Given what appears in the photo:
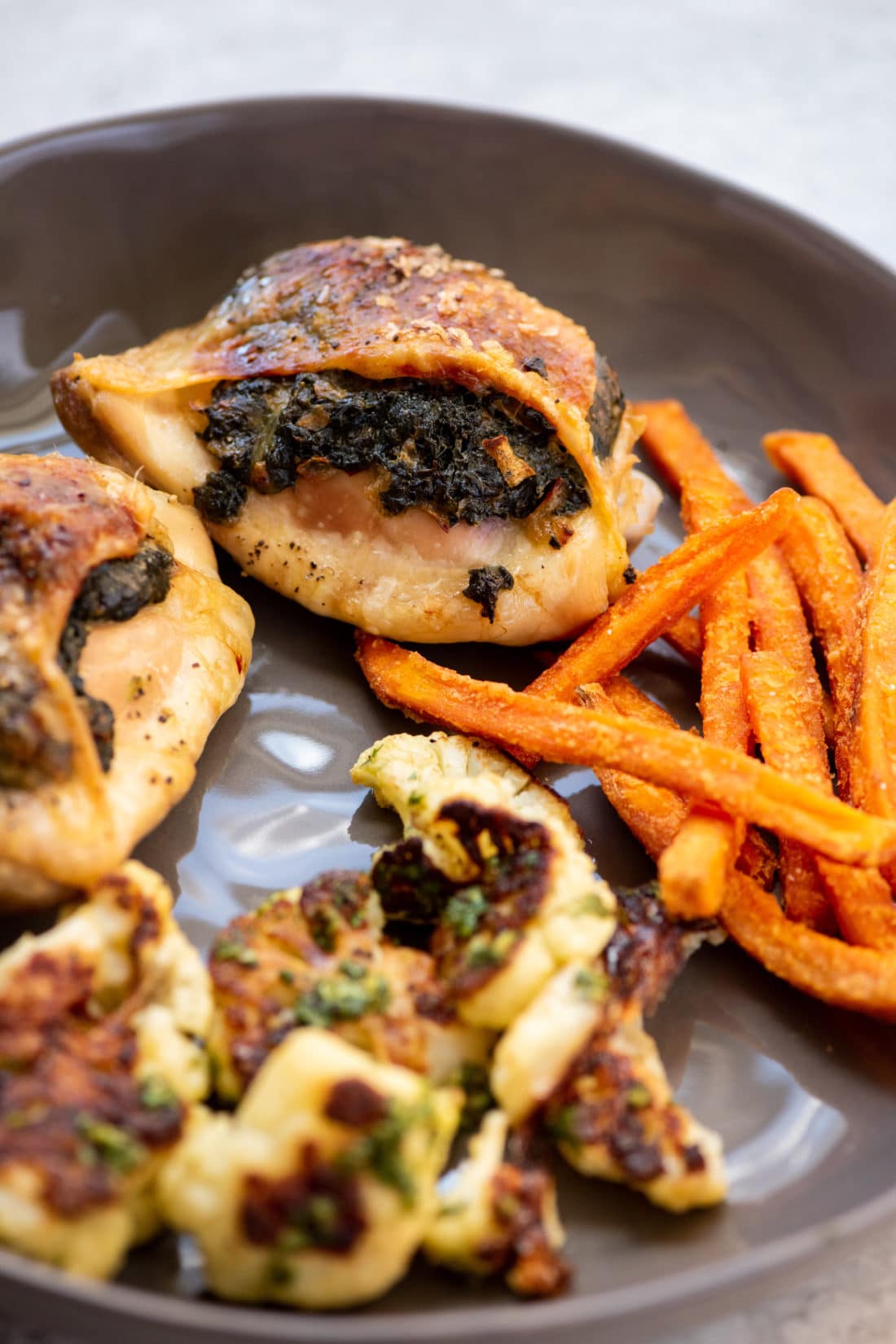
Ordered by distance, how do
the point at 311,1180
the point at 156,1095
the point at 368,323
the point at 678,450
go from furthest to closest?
1. the point at 678,450
2. the point at 368,323
3. the point at 156,1095
4. the point at 311,1180

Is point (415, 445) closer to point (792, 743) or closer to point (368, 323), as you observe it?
point (368, 323)

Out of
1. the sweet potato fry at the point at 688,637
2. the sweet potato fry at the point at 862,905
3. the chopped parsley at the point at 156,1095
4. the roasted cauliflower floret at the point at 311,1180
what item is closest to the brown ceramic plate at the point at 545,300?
the sweet potato fry at the point at 688,637

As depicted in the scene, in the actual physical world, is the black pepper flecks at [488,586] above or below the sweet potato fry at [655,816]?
above

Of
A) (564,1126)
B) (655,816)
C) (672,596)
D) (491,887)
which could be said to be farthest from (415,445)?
(564,1126)

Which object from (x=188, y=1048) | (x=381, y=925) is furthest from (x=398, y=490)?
(x=188, y=1048)

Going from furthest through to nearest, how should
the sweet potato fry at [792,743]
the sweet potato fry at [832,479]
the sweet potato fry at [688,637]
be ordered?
the sweet potato fry at [832,479] < the sweet potato fry at [688,637] < the sweet potato fry at [792,743]

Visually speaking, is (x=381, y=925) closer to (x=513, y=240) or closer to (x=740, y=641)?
(x=740, y=641)

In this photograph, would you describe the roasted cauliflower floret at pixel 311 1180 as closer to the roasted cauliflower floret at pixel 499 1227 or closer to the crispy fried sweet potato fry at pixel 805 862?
the roasted cauliflower floret at pixel 499 1227
